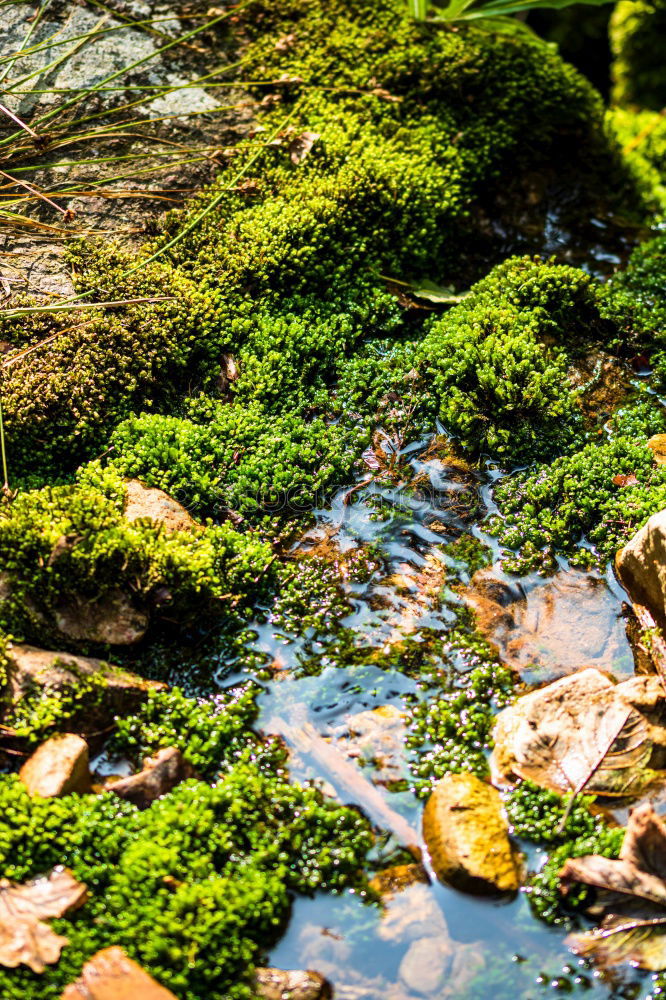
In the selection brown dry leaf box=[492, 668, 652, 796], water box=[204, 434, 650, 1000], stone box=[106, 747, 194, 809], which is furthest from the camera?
brown dry leaf box=[492, 668, 652, 796]

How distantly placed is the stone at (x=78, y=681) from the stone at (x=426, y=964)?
5.72 ft

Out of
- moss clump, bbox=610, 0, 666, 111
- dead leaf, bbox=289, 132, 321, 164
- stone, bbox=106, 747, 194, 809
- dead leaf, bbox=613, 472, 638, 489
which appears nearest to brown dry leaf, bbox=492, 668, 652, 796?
dead leaf, bbox=613, 472, 638, 489

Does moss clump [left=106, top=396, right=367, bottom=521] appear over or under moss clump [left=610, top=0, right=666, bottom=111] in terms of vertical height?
under

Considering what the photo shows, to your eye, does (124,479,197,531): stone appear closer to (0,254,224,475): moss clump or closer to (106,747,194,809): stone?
(0,254,224,475): moss clump

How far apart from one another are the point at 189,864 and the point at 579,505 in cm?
306

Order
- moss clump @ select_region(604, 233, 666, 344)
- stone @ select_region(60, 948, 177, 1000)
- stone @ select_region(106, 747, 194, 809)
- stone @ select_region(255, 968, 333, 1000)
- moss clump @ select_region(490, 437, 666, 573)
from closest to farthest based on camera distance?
stone @ select_region(60, 948, 177, 1000) → stone @ select_region(255, 968, 333, 1000) → stone @ select_region(106, 747, 194, 809) → moss clump @ select_region(490, 437, 666, 573) → moss clump @ select_region(604, 233, 666, 344)

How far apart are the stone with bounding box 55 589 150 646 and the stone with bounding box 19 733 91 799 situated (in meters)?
0.53

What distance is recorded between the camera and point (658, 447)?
522cm

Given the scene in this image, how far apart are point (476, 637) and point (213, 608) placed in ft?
4.89

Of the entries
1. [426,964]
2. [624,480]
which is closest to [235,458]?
[624,480]

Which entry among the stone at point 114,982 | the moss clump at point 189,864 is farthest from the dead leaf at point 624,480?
the stone at point 114,982

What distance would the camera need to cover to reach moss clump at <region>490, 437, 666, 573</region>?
15.6ft

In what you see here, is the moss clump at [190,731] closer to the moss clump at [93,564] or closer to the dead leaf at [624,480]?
the moss clump at [93,564]

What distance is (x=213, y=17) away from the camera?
22.3 feet
